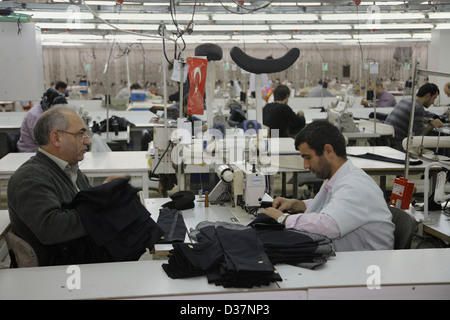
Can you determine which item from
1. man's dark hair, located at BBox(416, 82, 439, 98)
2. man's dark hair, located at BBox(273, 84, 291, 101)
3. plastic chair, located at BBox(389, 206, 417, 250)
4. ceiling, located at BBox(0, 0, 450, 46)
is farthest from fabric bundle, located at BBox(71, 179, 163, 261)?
man's dark hair, located at BBox(416, 82, 439, 98)

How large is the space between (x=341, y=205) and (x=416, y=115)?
13.4ft

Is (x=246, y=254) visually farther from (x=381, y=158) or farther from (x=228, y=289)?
(x=381, y=158)

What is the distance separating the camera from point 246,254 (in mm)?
2029

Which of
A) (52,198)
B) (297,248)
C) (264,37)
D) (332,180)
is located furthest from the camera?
(264,37)

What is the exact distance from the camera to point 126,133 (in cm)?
713

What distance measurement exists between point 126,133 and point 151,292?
5.45 m

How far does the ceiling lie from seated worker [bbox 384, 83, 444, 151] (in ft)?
5.71

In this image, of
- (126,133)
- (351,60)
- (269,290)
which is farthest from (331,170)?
(351,60)

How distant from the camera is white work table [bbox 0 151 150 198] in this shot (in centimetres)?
437

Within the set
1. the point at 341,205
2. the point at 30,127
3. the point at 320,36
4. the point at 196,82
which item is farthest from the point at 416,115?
the point at 320,36

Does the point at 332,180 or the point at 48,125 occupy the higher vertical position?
the point at 48,125

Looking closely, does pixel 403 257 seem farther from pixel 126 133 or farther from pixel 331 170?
pixel 126 133

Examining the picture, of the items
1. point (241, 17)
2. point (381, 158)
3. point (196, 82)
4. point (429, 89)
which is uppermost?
point (241, 17)

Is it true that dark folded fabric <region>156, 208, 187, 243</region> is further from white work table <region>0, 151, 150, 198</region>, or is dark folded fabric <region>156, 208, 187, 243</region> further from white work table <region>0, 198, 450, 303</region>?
white work table <region>0, 151, 150, 198</region>
